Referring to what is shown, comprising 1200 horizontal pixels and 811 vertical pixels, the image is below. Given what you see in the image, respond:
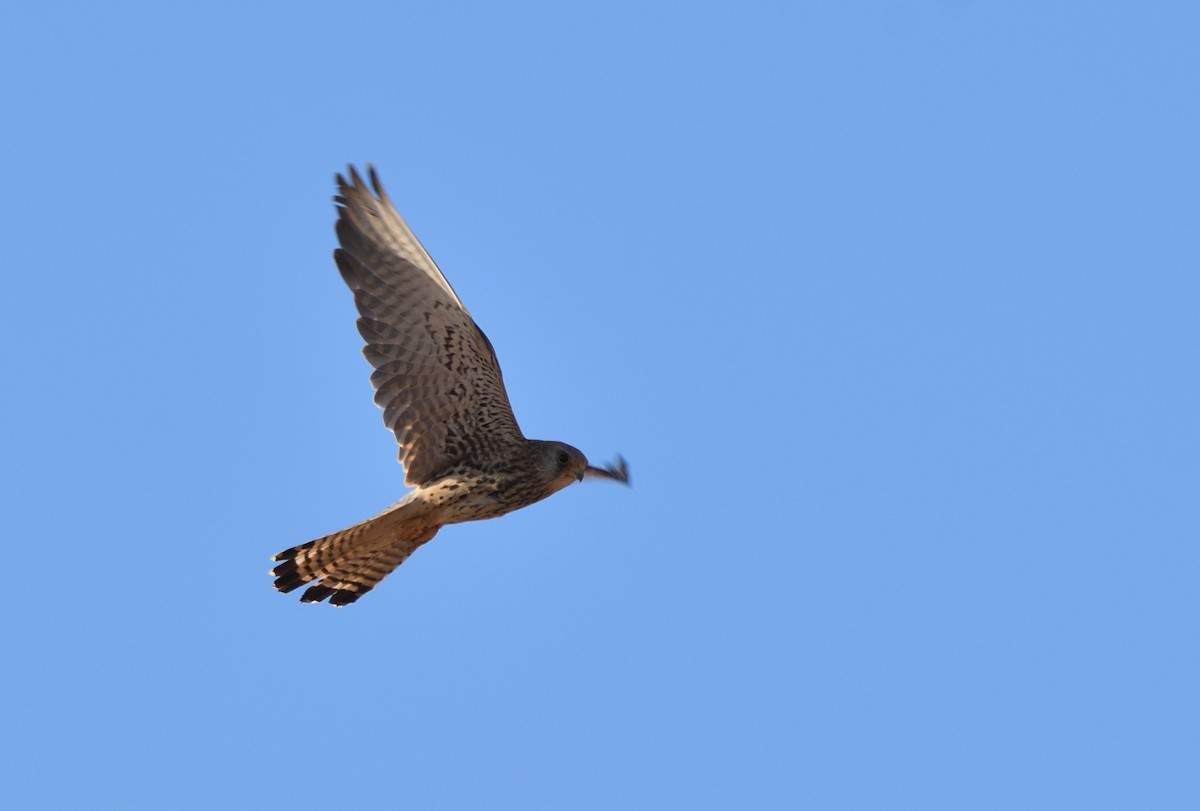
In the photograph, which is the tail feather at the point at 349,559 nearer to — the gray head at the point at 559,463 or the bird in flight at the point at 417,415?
the bird in flight at the point at 417,415

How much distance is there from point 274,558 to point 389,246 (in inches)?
83.1

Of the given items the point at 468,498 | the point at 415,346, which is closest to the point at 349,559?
the point at 468,498

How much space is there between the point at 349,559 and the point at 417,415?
101 centimetres

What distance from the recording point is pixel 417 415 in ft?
34.9

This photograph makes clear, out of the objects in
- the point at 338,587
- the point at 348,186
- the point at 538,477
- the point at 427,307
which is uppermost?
the point at 348,186

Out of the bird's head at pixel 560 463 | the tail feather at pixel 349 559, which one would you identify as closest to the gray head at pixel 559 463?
the bird's head at pixel 560 463

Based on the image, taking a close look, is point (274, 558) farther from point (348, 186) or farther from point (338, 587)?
point (348, 186)

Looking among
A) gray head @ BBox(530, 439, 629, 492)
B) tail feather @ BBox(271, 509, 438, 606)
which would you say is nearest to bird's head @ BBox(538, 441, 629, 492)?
gray head @ BBox(530, 439, 629, 492)

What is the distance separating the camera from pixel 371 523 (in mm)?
10242

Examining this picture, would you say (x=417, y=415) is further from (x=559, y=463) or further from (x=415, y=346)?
(x=559, y=463)

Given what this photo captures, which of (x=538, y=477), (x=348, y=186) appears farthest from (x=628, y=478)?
(x=348, y=186)

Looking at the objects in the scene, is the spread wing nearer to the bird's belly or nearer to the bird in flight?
the bird in flight

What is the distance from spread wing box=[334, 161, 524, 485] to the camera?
1043 centimetres

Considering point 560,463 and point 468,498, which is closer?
point 468,498
